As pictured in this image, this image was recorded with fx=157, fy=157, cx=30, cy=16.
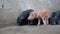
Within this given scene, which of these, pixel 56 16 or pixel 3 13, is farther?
pixel 3 13

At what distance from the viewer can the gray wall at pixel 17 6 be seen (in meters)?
3.66

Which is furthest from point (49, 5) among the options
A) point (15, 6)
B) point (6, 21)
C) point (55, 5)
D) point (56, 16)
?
point (6, 21)

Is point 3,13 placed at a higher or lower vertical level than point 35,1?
lower

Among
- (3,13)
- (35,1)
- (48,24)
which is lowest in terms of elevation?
(48,24)

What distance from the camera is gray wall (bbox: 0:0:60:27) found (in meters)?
3.66

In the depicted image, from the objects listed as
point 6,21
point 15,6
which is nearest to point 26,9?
point 15,6

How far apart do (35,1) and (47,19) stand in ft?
1.93

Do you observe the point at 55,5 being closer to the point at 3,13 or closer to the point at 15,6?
the point at 15,6

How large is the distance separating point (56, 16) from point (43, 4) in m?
0.50

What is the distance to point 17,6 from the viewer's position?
369 centimetres

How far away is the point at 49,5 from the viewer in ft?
12.1

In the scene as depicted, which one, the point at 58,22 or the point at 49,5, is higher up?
the point at 49,5

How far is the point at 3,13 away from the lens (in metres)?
3.65

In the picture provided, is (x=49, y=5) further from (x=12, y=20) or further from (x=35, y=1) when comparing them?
(x=12, y=20)
